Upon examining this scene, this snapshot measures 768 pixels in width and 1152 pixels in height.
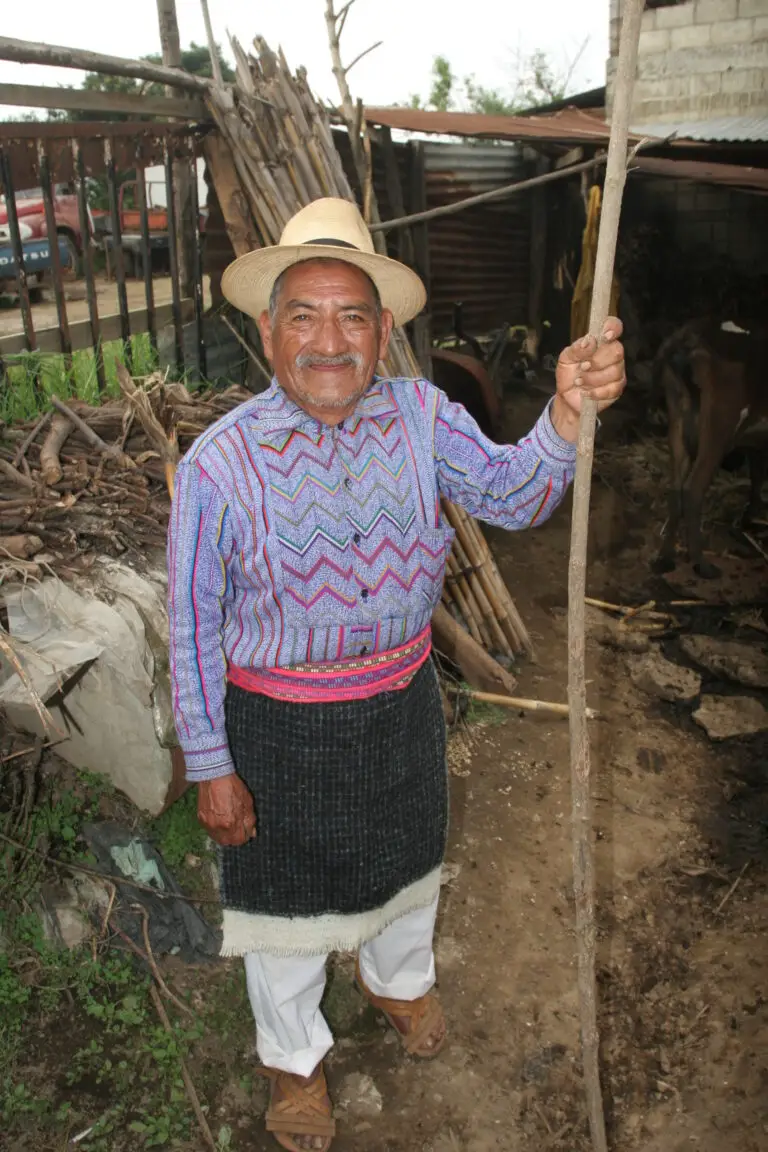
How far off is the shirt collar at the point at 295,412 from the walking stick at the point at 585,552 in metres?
0.51

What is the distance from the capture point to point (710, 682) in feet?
14.8

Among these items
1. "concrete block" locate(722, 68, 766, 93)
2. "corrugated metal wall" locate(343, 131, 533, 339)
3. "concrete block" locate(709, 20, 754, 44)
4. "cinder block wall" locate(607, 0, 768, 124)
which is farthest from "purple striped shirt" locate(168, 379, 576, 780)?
"concrete block" locate(709, 20, 754, 44)

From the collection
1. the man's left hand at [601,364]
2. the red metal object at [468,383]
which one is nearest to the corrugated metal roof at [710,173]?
the red metal object at [468,383]

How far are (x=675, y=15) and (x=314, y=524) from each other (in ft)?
32.1

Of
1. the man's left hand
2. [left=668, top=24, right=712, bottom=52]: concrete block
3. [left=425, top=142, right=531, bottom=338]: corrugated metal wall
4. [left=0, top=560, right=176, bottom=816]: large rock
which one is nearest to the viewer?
the man's left hand

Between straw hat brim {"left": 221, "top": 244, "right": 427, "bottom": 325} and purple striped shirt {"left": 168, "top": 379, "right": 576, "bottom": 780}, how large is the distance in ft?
0.74

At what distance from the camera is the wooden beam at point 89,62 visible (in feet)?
9.76

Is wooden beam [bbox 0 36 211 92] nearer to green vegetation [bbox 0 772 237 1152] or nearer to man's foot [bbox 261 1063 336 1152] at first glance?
green vegetation [bbox 0 772 237 1152]

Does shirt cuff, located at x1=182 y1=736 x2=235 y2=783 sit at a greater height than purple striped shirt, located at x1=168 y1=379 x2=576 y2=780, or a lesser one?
lesser

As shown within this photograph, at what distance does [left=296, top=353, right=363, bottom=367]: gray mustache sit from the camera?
1744 mm

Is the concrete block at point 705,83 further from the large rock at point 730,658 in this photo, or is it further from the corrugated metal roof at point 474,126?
the large rock at point 730,658

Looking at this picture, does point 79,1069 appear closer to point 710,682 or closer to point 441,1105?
point 441,1105

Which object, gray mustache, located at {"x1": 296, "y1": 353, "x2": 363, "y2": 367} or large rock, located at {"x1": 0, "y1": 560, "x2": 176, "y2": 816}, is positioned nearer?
gray mustache, located at {"x1": 296, "y1": 353, "x2": 363, "y2": 367}

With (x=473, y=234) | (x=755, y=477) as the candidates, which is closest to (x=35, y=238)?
(x=473, y=234)
